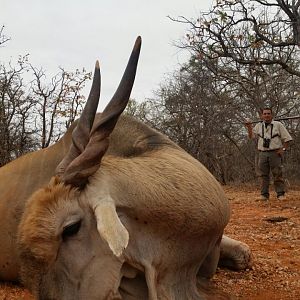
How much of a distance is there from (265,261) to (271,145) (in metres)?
4.82

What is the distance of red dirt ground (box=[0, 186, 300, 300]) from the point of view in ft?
10.4

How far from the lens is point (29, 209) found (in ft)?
7.43

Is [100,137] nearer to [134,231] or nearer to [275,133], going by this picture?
[134,231]

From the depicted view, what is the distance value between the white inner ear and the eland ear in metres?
0.24

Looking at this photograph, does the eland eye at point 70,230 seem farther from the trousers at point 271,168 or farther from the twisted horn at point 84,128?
the trousers at point 271,168

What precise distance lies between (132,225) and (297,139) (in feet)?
42.2

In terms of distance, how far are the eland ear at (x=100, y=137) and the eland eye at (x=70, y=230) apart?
195 mm

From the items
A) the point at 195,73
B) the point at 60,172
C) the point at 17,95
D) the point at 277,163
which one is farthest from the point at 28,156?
the point at 195,73

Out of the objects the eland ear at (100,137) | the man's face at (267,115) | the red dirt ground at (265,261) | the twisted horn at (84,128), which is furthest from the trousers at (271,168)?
the eland ear at (100,137)

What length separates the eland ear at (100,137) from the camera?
2.34m

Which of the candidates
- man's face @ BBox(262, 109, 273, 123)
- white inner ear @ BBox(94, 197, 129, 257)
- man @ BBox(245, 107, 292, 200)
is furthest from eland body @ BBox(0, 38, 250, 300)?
man @ BBox(245, 107, 292, 200)

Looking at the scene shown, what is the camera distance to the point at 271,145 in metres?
8.52

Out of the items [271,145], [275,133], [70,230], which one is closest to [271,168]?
[271,145]

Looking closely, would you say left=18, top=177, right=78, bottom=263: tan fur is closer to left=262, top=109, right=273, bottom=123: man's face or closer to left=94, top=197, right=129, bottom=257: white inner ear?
left=94, top=197, right=129, bottom=257: white inner ear
